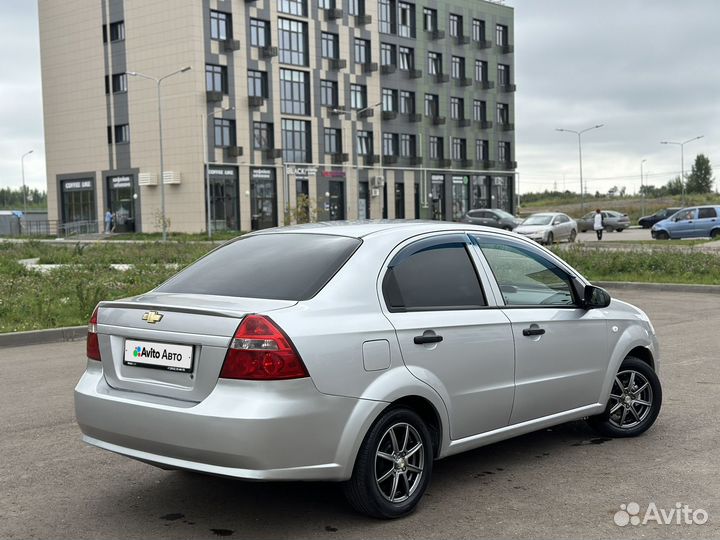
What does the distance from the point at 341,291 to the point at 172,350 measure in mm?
935

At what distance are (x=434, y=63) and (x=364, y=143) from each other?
11238 mm

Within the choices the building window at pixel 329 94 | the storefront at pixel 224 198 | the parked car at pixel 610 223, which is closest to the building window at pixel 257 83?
the storefront at pixel 224 198

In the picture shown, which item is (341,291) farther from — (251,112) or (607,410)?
(251,112)

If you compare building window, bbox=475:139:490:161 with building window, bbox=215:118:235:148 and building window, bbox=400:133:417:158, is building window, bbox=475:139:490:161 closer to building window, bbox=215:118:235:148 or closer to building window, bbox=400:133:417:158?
building window, bbox=400:133:417:158

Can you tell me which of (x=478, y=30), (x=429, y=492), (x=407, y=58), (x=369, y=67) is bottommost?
(x=429, y=492)

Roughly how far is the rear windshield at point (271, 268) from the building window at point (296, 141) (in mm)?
57152

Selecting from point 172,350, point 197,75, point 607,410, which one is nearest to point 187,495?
point 172,350

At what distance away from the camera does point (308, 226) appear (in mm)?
5855

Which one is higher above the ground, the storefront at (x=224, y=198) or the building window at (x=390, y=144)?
the building window at (x=390, y=144)

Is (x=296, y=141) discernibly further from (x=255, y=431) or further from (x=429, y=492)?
(x=255, y=431)

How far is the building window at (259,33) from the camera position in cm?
5981

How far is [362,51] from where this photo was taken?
2699 inches

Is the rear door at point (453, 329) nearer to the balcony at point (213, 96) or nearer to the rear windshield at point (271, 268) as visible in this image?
the rear windshield at point (271, 268)

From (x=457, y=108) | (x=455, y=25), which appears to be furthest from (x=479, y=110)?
(x=455, y=25)
